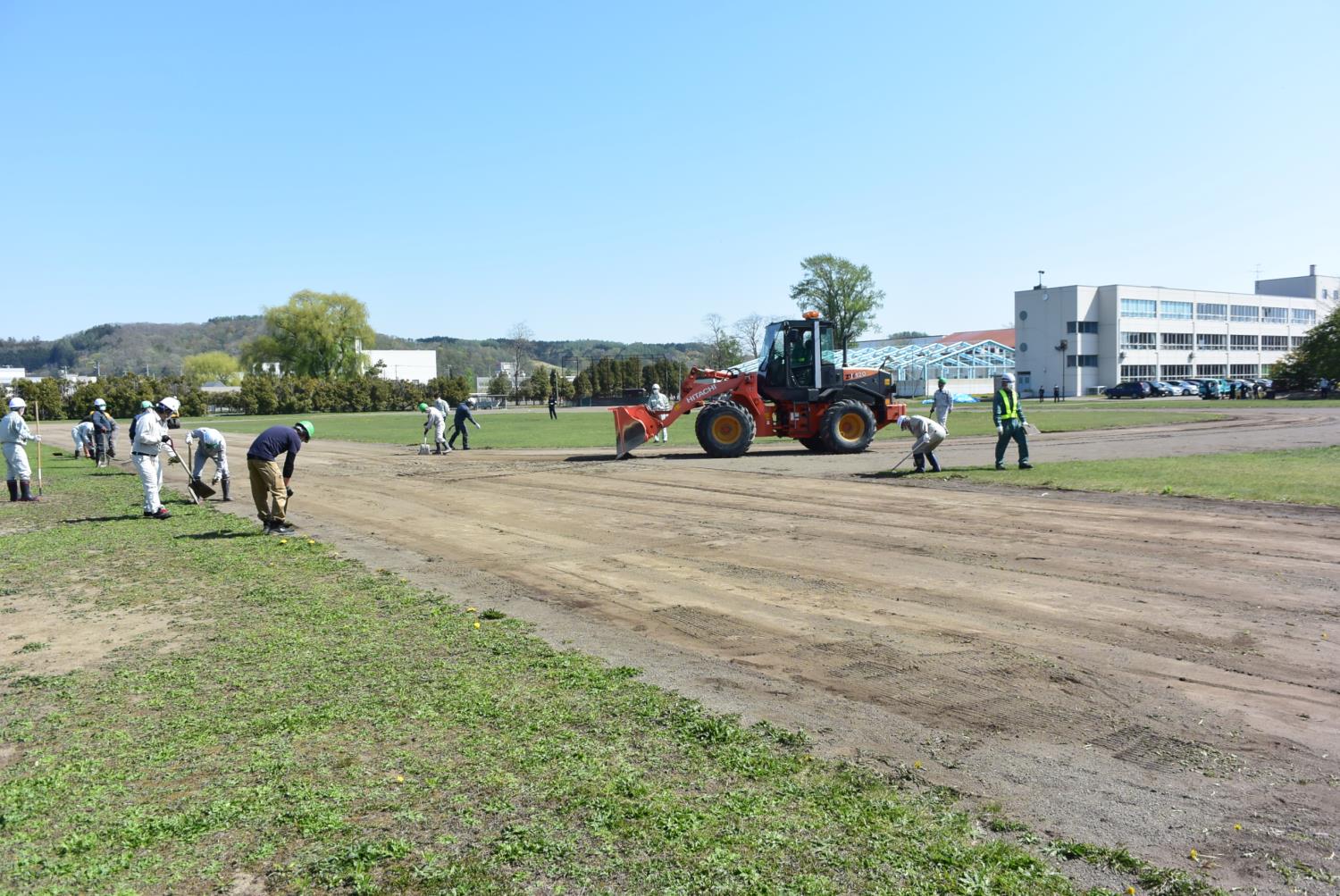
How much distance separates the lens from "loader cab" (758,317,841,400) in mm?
24609

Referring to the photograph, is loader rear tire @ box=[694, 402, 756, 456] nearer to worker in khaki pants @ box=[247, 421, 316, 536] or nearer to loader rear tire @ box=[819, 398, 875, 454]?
loader rear tire @ box=[819, 398, 875, 454]

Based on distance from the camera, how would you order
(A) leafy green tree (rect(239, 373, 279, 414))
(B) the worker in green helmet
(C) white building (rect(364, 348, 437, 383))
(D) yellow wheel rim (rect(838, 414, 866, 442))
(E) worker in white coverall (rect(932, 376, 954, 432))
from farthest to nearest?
(C) white building (rect(364, 348, 437, 383)) < (A) leafy green tree (rect(239, 373, 279, 414)) < (D) yellow wheel rim (rect(838, 414, 866, 442)) < (E) worker in white coverall (rect(932, 376, 954, 432)) < (B) the worker in green helmet

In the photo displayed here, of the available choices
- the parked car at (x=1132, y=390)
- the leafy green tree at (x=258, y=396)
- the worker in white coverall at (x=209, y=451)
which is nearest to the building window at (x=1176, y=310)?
the parked car at (x=1132, y=390)

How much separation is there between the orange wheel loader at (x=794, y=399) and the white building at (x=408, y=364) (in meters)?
129

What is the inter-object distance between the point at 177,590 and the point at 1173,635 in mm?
9123

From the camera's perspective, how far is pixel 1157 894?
12.0ft

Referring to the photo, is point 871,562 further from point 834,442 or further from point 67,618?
point 834,442

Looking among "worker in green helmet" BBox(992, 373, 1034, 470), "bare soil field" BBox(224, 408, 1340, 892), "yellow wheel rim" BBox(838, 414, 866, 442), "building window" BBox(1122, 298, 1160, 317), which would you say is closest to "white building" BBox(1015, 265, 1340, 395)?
"building window" BBox(1122, 298, 1160, 317)

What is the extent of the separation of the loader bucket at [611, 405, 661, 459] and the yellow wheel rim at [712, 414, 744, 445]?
245 cm

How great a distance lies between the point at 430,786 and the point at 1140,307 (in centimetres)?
10389

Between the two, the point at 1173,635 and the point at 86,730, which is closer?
the point at 86,730

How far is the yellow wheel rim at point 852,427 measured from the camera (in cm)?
2475

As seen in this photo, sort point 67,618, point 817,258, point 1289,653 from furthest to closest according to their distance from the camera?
point 817,258 < point 67,618 < point 1289,653

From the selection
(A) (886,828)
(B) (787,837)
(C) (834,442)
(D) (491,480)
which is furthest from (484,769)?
(C) (834,442)
